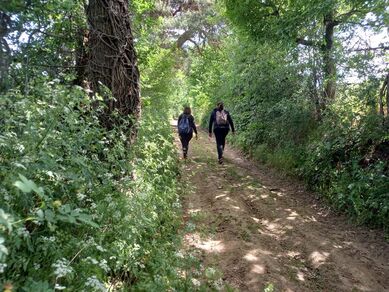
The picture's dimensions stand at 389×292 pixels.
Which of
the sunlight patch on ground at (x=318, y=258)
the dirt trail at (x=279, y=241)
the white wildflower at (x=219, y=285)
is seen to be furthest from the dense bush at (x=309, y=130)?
the white wildflower at (x=219, y=285)

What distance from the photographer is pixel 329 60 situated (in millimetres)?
9703

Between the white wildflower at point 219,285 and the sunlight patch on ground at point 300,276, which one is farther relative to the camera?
the sunlight patch on ground at point 300,276

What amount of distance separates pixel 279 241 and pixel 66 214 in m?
4.17

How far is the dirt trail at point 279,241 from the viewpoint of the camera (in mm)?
4496

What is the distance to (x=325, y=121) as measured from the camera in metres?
9.48

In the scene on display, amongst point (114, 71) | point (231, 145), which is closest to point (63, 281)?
point (114, 71)

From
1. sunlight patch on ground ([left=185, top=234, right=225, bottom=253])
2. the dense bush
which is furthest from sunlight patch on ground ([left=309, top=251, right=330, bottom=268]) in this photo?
the dense bush

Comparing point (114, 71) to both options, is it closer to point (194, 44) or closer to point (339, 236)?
point (339, 236)

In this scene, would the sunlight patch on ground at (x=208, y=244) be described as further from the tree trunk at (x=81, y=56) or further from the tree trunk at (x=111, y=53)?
the tree trunk at (x=81, y=56)

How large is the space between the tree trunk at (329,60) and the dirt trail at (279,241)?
3.26 meters

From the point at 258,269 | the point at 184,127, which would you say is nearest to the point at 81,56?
the point at 258,269

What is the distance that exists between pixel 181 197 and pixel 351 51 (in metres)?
6.13

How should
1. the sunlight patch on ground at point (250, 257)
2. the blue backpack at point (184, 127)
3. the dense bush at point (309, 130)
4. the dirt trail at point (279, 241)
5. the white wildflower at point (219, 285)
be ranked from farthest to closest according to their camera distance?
the blue backpack at point (184, 127)
the dense bush at point (309, 130)
the sunlight patch on ground at point (250, 257)
the dirt trail at point (279, 241)
the white wildflower at point (219, 285)

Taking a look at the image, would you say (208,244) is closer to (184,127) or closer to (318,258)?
(318,258)
